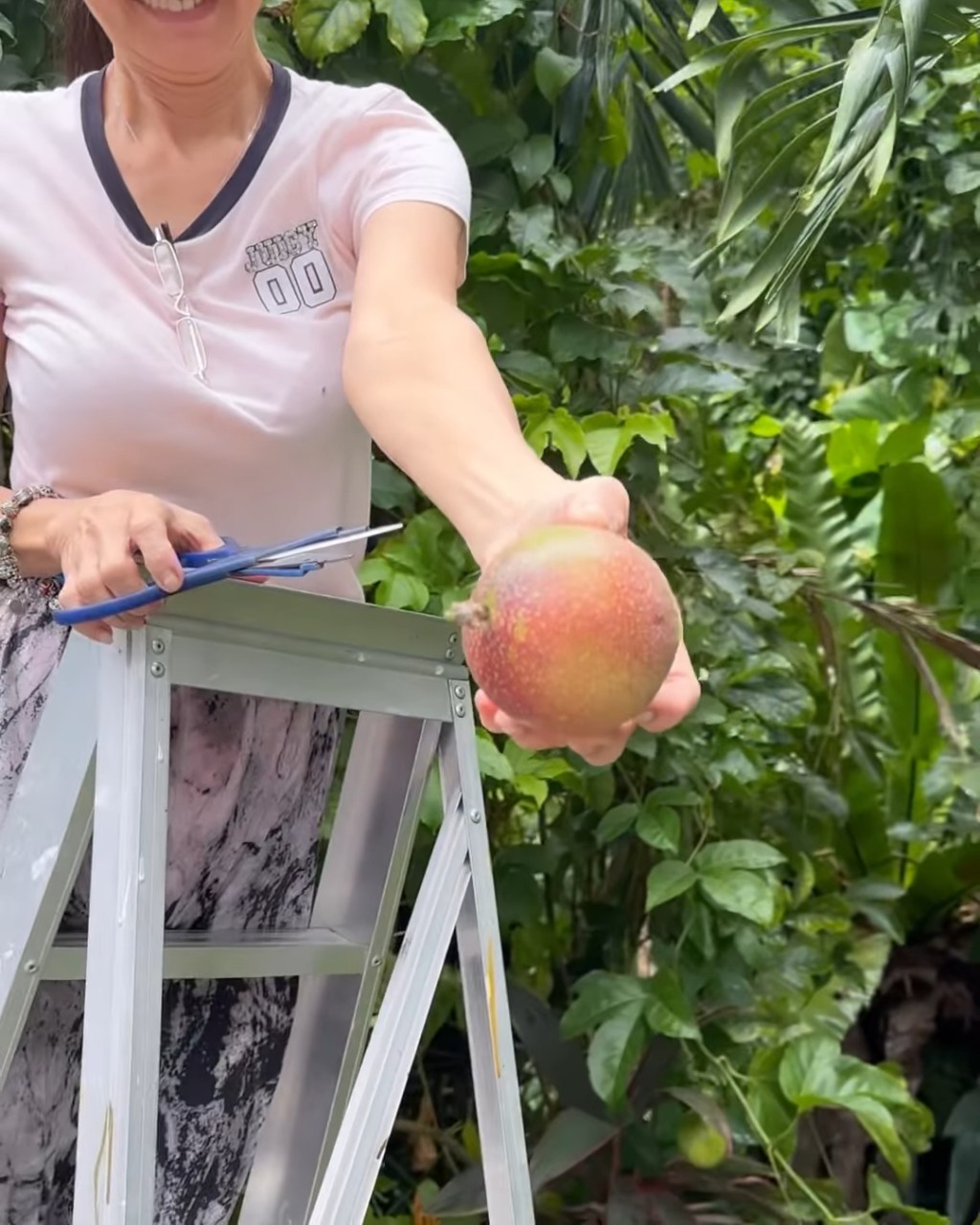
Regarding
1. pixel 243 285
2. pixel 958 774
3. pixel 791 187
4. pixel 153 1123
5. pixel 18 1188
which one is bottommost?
pixel 958 774

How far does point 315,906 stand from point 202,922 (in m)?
0.11

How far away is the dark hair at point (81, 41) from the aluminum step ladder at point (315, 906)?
36cm

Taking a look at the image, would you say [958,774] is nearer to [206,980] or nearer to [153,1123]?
[206,980]

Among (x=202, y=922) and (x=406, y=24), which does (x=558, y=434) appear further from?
(x=202, y=922)

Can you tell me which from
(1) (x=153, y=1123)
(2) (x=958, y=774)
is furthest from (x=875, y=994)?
(1) (x=153, y=1123)

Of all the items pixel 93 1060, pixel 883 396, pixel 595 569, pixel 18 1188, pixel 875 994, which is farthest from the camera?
pixel 883 396

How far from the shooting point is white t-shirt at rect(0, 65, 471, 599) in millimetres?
665

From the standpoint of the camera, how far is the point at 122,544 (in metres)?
0.55

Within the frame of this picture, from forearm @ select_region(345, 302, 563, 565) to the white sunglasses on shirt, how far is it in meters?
0.13

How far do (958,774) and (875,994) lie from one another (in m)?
0.50

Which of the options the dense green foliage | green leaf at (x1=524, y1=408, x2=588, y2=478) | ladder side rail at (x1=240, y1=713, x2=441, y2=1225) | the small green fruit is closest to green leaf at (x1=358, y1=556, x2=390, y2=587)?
the dense green foliage

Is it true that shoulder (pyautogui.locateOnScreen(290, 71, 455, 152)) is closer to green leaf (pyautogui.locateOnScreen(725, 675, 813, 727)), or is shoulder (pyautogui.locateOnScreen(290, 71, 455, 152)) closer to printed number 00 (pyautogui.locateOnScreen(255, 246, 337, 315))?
printed number 00 (pyautogui.locateOnScreen(255, 246, 337, 315))

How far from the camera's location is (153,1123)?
62 centimetres

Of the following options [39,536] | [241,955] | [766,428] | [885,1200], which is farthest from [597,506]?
[766,428]
